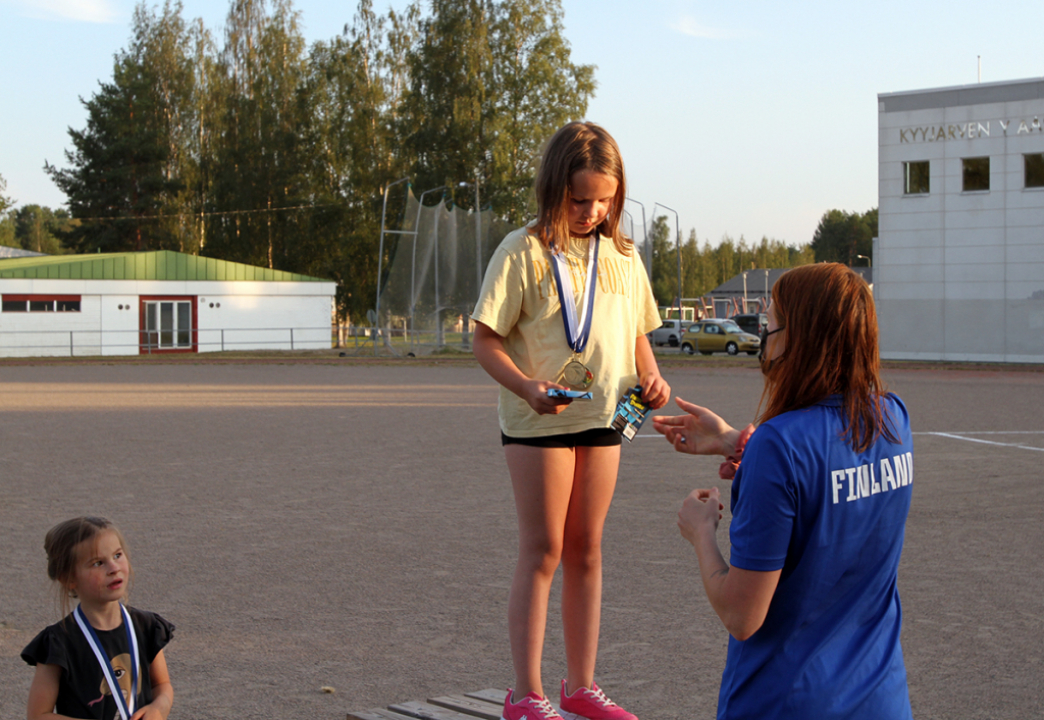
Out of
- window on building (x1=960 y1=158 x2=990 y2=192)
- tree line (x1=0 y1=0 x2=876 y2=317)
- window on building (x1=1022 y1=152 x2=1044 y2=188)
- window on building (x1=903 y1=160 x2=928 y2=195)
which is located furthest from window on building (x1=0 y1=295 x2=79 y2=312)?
window on building (x1=1022 y1=152 x2=1044 y2=188)

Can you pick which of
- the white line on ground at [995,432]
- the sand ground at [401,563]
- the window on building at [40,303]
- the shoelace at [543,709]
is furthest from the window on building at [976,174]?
the shoelace at [543,709]

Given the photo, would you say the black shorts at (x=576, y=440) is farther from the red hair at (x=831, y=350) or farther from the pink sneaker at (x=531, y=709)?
the red hair at (x=831, y=350)

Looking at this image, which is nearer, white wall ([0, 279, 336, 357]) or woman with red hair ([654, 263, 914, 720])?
woman with red hair ([654, 263, 914, 720])

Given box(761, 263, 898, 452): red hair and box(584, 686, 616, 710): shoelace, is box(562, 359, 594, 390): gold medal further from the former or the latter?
box(761, 263, 898, 452): red hair

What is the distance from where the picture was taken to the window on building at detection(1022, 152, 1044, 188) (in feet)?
126

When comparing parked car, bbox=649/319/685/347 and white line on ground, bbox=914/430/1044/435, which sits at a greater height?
parked car, bbox=649/319/685/347

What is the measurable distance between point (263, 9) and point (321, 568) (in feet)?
199

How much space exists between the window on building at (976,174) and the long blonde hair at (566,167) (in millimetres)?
39602

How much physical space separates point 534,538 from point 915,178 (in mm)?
40630

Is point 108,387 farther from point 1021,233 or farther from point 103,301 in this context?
point 1021,233

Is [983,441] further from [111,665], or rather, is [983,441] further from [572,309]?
[111,665]

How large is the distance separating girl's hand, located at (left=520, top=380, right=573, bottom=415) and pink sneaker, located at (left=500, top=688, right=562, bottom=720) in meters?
0.89

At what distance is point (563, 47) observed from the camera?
166 ft

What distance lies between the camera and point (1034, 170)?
38469 millimetres
